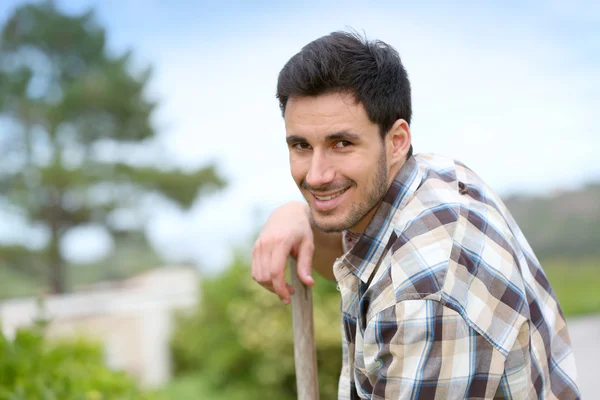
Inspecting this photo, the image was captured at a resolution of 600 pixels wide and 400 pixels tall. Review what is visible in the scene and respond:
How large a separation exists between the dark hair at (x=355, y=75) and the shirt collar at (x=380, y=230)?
0.48 ft

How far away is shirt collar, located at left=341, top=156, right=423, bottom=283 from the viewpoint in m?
1.56

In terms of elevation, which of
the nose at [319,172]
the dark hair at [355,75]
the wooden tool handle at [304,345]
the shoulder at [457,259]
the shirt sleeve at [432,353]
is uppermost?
the dark hair at [355,75]

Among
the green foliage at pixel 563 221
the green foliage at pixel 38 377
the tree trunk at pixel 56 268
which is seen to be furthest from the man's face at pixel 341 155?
the tree trunk at pixel 56 268

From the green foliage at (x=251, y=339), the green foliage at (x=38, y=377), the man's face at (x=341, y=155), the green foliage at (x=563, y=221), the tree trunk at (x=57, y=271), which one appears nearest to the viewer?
the man's face at (x=341, y=155)

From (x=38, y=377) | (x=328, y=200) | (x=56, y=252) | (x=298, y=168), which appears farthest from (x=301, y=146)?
(x=56, y=252)

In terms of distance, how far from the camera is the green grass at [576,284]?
9.27m

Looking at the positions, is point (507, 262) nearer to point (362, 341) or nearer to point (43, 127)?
point (362, 341)

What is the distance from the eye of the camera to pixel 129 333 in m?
9.52

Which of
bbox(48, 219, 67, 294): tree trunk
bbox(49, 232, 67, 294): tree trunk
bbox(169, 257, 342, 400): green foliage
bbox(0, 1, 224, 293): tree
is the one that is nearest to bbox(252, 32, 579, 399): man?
bbox(169, 257, 342, 400): green foliage

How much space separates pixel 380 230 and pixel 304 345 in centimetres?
53

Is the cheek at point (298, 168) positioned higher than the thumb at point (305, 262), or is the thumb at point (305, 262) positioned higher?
the cheek at point (298, 168)

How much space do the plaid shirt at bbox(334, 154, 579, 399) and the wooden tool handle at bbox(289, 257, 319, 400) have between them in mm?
218

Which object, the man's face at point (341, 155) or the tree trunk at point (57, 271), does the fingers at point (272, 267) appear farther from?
the tree trunk at point (57, 271)

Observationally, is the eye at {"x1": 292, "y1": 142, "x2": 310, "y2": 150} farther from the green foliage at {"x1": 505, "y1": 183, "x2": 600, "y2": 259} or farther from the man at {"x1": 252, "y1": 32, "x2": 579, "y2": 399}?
the green foliage at {"x1": 505, "y1": 183, "x2": 600, "y2": 259}
